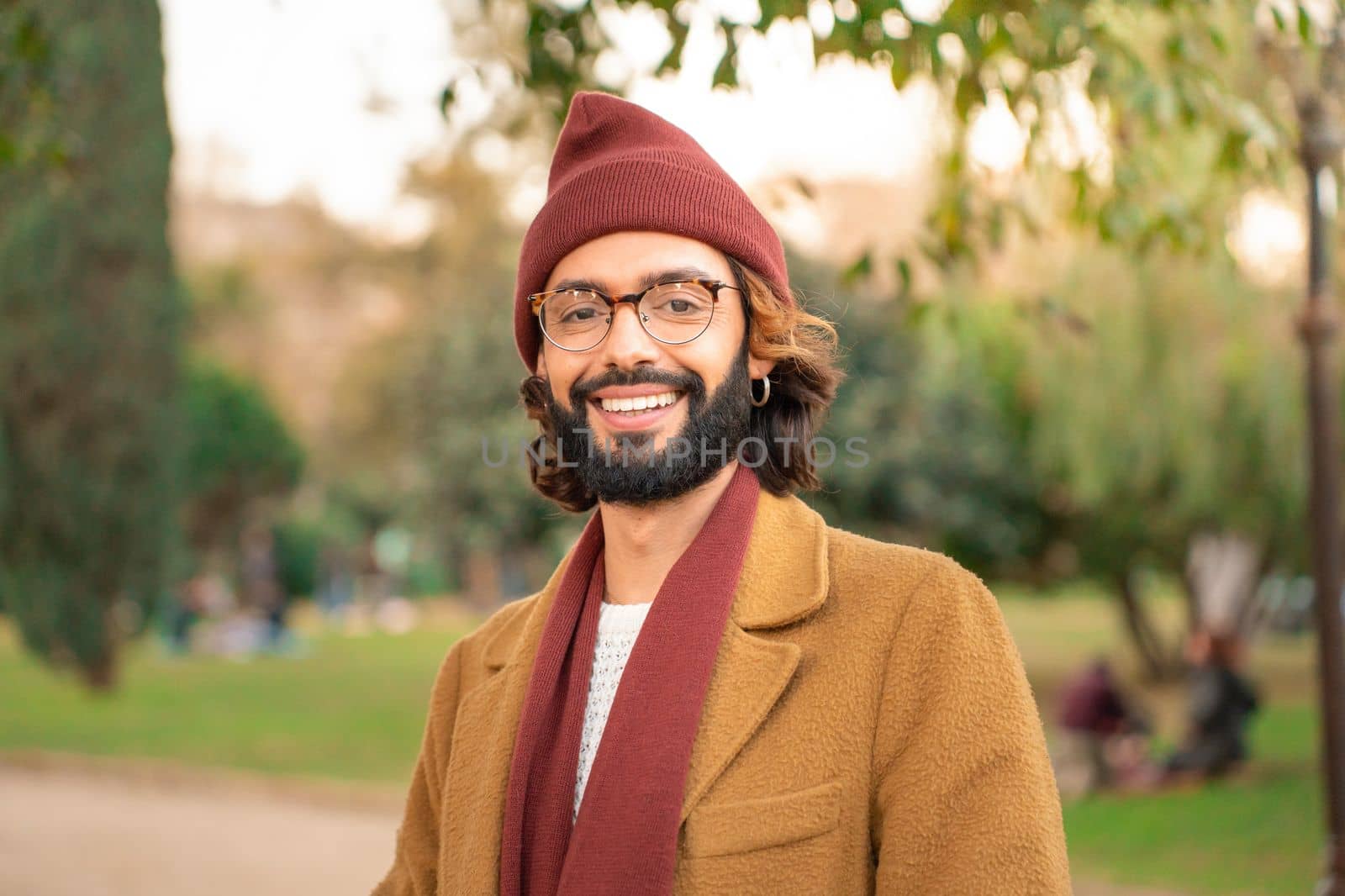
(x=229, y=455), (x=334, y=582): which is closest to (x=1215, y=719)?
(x=229, y=455)

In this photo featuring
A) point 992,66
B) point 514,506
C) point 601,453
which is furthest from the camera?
point 514,506

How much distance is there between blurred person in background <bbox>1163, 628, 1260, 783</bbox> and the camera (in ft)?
36.8

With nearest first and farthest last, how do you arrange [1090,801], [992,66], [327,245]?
[992,66] → [1090,801] → [327,245]

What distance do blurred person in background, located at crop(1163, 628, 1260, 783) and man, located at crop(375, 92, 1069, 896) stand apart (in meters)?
9.94

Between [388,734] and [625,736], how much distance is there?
1287 cm

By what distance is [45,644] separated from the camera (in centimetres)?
1638

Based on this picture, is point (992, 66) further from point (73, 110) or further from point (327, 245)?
point (327, 245)

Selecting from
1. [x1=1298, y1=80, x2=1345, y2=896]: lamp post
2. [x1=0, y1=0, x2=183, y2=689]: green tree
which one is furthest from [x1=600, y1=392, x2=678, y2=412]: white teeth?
[x1=0, y1=0, x2=183, y2=689]: green tree

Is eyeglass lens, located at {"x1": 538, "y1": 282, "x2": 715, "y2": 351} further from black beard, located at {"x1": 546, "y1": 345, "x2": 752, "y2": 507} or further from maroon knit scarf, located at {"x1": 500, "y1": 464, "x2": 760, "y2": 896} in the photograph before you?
maroon knit scarf, located at {"x1": 500, "y1": 464, "x2": 760, "y2": 896}

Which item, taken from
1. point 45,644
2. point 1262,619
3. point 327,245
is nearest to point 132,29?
point 45,644

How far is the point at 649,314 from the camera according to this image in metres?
2.28

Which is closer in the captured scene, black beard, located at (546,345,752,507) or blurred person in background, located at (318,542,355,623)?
black beard, located at (546,345,752,507)

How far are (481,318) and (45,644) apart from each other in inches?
281

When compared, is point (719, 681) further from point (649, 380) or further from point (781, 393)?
point (781, 393)
